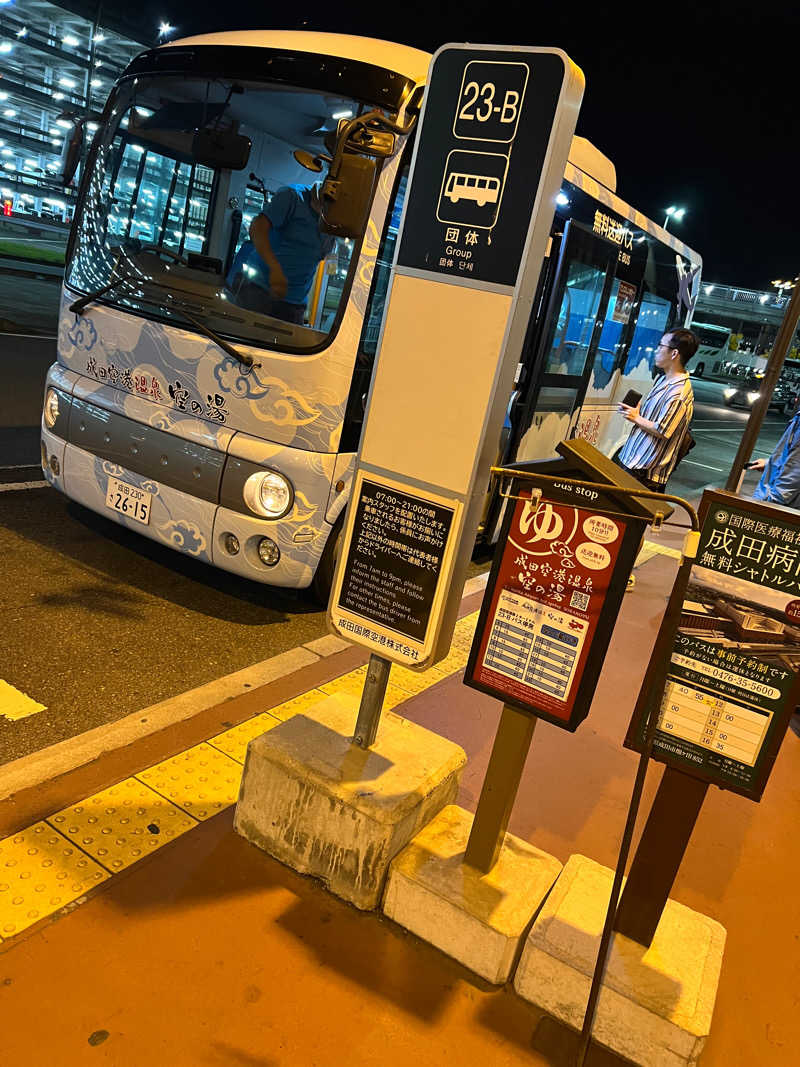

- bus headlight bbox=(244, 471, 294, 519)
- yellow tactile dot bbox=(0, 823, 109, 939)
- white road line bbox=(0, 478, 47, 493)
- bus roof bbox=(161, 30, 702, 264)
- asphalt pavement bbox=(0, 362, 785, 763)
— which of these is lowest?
asphalt pavement bbox=(0, 362, 785, 763)

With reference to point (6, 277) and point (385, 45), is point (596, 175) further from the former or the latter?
point (6, 277)

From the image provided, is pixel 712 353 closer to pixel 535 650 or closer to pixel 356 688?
pixel 356 688

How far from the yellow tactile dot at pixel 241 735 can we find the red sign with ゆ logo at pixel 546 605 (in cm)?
133

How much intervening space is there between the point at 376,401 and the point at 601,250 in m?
4.60

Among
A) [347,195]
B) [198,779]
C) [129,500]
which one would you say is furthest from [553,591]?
[129,500]

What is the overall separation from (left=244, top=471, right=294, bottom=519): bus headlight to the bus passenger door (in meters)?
2.35

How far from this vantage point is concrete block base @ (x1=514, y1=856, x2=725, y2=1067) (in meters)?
2.12

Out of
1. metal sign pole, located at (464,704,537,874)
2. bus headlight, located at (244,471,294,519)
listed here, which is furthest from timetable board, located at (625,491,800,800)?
bus headlight, located at (244,471,294,519)

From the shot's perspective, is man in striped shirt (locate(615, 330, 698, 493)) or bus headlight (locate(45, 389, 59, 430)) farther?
man in striped shirt (locate(615, 330, 698, 493))

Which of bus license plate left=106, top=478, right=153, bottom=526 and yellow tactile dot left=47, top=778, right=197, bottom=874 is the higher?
bus license plate left=106, top=478, right=153, bottom=526

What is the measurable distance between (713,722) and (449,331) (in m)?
1.35

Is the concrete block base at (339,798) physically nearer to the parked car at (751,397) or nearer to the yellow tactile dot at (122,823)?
the yellow tactile dot at (122,823)

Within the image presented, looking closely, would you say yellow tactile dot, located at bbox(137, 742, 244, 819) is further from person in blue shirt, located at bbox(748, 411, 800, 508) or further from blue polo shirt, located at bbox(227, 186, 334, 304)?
person in blue shirt, located at bbox(748, 411, 800, 508)

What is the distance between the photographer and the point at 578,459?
213 cm
